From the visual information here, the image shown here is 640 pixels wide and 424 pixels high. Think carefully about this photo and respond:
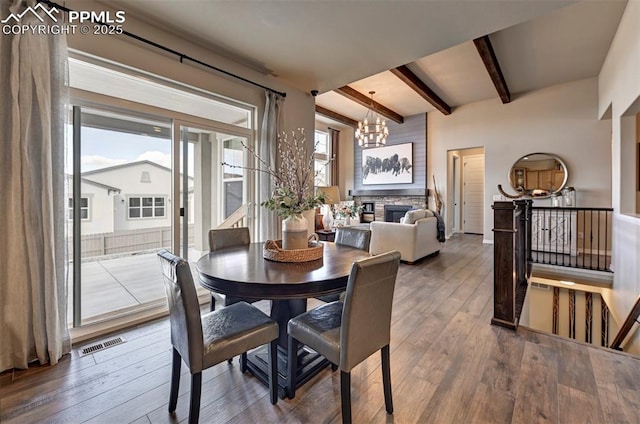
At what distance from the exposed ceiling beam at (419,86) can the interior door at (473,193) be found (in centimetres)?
197

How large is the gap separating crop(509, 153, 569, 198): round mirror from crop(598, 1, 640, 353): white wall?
1379mm

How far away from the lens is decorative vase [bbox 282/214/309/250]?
6.18ft

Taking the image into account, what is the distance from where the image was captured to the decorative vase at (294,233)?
1.88 meters

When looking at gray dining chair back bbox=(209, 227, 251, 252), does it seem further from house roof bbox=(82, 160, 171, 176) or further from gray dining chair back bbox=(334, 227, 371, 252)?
house roof bbox=(82, 160, 171, 176)

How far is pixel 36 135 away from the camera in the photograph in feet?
6.23

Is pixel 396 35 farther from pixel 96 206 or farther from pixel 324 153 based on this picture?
pixel 324 153

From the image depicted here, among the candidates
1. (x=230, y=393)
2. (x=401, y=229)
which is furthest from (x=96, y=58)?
(x=401, y=229)

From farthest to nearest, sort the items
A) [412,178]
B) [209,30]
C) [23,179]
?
[412,178]
[209,30]
[23,179]

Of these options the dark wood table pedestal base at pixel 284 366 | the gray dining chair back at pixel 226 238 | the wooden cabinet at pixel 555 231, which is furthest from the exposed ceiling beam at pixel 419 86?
the dark wood table pedestal base at pixel 284 366

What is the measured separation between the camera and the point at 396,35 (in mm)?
2627

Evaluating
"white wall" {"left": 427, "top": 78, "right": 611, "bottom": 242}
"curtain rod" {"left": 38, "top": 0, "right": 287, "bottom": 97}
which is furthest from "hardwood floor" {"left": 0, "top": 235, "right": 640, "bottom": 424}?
"white wall" {"left": 427, "top": 78, "right": 611, "bottom": 242}

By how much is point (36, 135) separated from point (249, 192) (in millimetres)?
1945

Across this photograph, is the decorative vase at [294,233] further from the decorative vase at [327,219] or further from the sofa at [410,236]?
the decorative vase at [327,219]

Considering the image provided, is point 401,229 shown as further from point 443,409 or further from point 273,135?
point 443,409
